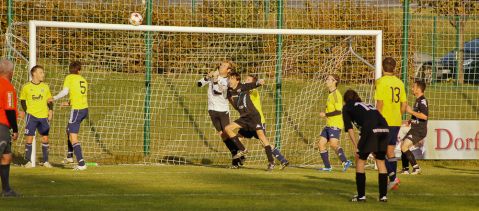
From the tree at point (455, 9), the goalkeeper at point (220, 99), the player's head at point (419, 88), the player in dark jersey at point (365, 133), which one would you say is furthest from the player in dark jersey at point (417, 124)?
the tree at point (455, 9)

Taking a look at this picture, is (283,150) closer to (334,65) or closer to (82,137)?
(334,65)

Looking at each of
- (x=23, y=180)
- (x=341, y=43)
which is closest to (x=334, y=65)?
(x=341, y=43)

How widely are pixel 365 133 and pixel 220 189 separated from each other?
2676 mm

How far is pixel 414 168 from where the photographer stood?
60.2 ft

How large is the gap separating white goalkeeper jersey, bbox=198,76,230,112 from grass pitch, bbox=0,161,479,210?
1.17 meters

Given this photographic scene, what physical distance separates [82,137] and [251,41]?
437 cm

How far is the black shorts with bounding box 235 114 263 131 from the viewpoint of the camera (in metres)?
18.8

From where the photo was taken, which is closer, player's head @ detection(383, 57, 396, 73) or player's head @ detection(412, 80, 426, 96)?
player's head @ detection(383, 57, 396, 73)

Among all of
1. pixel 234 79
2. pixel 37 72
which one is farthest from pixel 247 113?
pixel 37 72

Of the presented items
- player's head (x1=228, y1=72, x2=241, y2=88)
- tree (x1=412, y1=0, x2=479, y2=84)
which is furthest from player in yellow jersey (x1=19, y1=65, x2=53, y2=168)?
tree (x1=412, y1=0, x2=479, y2=84)

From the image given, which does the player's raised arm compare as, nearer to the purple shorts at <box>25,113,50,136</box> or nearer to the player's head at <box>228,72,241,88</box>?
the player's head at <box>228,72,241,88</box>

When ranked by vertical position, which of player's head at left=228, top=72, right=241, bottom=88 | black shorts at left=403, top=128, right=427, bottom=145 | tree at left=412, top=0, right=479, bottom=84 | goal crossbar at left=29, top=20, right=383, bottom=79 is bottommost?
black shorts at left=403, top=128, right=427, bottom=145

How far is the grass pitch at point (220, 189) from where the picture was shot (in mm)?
13328

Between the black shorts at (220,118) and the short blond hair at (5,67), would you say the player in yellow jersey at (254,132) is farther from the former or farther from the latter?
the short blond hair at (5,67)
